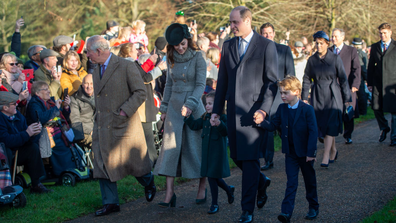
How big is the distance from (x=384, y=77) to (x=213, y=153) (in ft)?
18.4

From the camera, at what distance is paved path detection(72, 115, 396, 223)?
5.08 m

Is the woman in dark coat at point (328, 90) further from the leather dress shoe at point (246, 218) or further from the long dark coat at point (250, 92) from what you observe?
the leather dress shoe at point (246, 218)

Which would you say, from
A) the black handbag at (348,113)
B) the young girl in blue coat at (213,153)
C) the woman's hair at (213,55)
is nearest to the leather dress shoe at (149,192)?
the young girl in blue coat at (213,153)

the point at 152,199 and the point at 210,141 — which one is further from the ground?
the point at 210,141

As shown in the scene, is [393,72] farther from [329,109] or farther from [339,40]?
[329,109]

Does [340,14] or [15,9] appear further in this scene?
[15,9]

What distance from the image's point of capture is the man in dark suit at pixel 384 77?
30.6 feet

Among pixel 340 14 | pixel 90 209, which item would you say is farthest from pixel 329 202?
pixel 340 14

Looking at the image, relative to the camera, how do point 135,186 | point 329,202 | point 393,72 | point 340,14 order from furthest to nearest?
point 340,14 < point 393,72 < point 135,186 < point 329,202

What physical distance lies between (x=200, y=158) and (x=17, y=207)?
7.91 feet

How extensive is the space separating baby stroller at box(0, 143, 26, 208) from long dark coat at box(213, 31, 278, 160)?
275 cm

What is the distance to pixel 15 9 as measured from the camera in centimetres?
2319

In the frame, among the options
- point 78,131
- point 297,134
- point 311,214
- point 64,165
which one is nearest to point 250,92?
point 297,134

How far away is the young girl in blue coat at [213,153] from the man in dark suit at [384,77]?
202 inches
